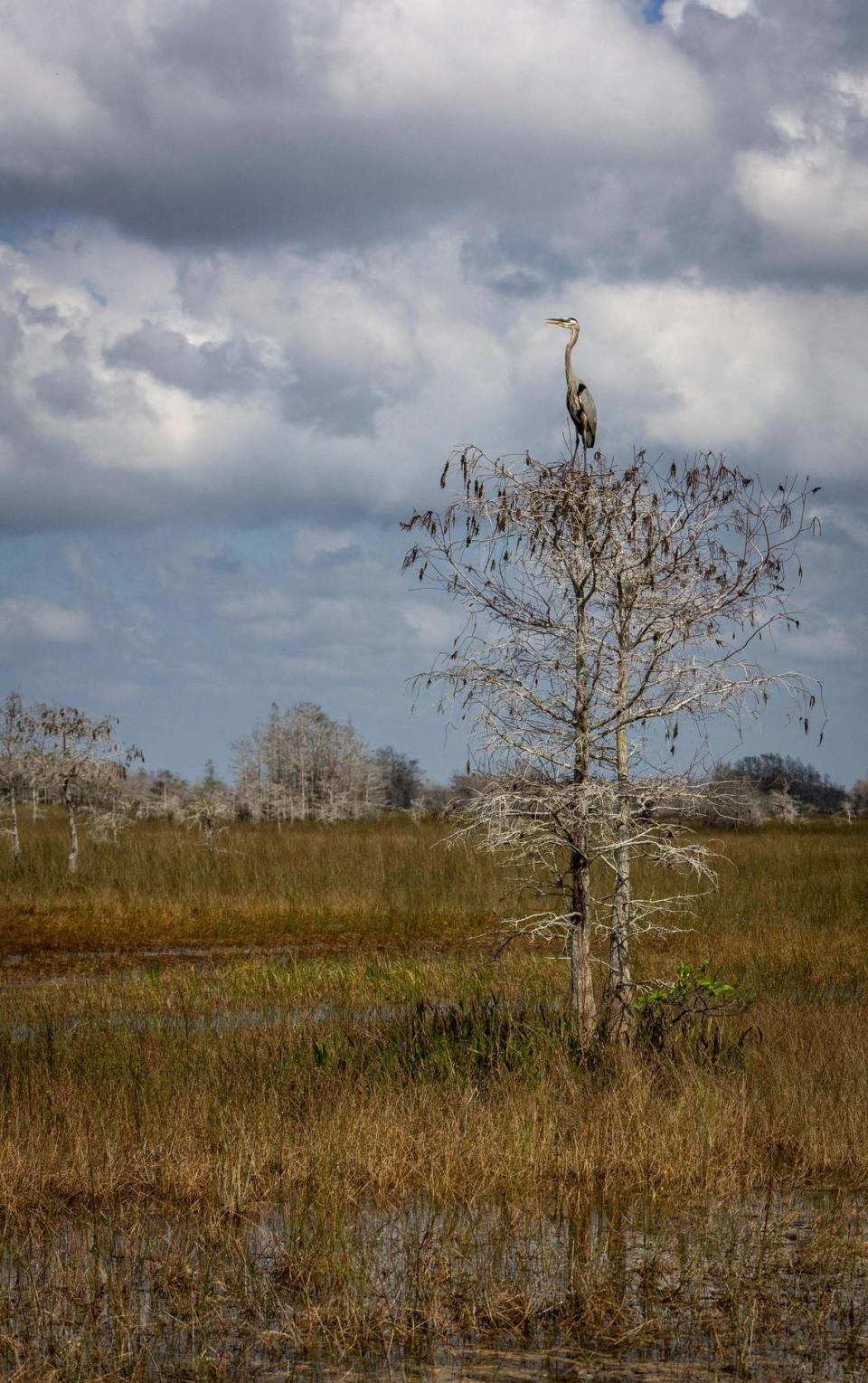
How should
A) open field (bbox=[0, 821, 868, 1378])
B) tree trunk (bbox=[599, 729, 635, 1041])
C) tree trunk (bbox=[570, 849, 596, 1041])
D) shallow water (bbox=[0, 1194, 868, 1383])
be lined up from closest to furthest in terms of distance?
shallow water (bbox=[0, 1194, 868, 1383]) → open field (bbox=[0, 821, 868, 1378]) → tree trunk (bbox=[570, 849, 596, 1041]) → tree trunk (bbox=[599, 729, 635, 1041])

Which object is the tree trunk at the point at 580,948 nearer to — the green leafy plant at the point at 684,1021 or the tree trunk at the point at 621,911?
the tree trunk at the point at 621,911

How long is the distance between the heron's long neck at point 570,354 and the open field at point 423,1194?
510cm

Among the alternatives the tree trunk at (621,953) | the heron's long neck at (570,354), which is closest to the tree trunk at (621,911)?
the tree trunk at (621,953)

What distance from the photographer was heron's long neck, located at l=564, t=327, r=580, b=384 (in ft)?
33.0

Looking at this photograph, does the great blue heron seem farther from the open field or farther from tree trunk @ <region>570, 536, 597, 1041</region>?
the open field

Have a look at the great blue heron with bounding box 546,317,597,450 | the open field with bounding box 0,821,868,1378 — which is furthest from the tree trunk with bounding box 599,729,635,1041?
the great blue heron with bounding box 546,317,597,450

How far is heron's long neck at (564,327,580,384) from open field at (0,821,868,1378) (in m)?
5.10

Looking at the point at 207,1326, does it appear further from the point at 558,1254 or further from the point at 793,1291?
the point at 793,1291

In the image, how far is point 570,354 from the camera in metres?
10.3

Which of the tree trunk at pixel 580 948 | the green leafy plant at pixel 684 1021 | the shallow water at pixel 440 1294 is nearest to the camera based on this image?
the shallow water at pixel 440 1294

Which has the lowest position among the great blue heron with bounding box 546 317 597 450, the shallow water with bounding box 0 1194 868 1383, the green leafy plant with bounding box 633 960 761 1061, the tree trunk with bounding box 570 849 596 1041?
the shallow water with bounding box 0 1194 868 1383

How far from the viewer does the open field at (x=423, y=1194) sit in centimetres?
535

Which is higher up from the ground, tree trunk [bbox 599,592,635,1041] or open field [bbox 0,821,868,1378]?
tree trunk [bbox 599,592,635,1041]

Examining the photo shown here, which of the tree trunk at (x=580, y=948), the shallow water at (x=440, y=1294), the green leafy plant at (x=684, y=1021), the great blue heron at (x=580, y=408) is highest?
the great blue heron at (x=580, y=408)
